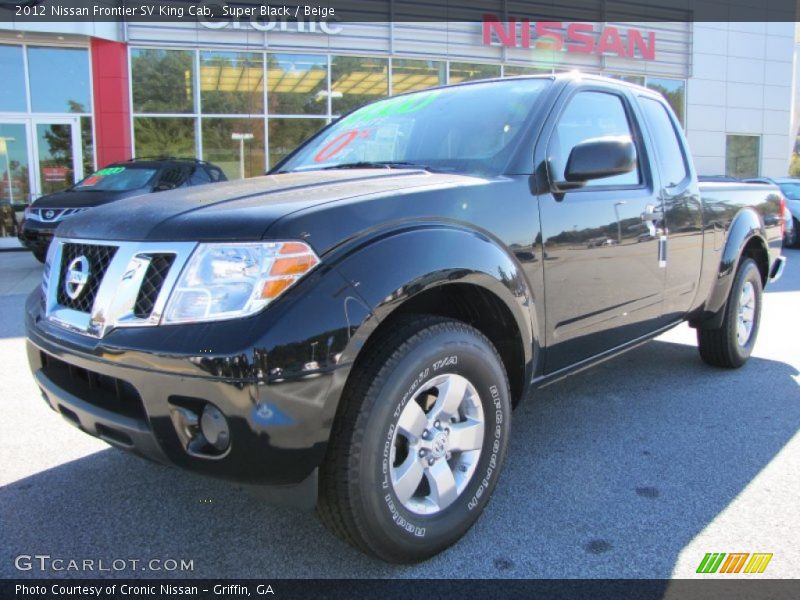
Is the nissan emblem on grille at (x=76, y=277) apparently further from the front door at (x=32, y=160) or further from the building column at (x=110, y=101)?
the building column at (x=110, y=101)

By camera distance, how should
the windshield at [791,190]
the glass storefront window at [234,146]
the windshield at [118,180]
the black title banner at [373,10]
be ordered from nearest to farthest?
the windshield at [118,180]
the black title banner at [373,10]
the windshield at [791,190]
the glass storefront window at [234,146]

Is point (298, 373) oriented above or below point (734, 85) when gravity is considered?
below

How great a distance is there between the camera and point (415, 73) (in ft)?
55.3

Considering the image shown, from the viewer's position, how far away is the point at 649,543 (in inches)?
101

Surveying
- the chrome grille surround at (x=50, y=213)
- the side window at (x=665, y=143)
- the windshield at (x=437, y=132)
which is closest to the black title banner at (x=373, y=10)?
the chrome grille surround at (x=50, y=213)

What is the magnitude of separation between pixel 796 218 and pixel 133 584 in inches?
607

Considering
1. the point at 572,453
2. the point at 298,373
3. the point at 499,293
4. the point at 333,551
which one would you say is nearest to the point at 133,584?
the point at 333,551

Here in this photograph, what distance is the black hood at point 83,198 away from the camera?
9781 millimetres

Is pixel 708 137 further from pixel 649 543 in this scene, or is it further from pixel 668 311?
pixel 649 543

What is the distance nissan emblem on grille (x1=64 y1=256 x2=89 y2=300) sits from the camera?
2311 millimetres

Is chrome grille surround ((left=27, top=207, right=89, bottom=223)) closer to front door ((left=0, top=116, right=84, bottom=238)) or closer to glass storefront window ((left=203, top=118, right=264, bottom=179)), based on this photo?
front door ((left=0, top=116, right=84, bottom=238))

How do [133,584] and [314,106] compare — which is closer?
[133,584]

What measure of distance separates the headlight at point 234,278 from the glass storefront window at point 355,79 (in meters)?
14.5

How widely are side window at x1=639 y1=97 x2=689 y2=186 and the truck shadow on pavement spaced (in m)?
1.40
